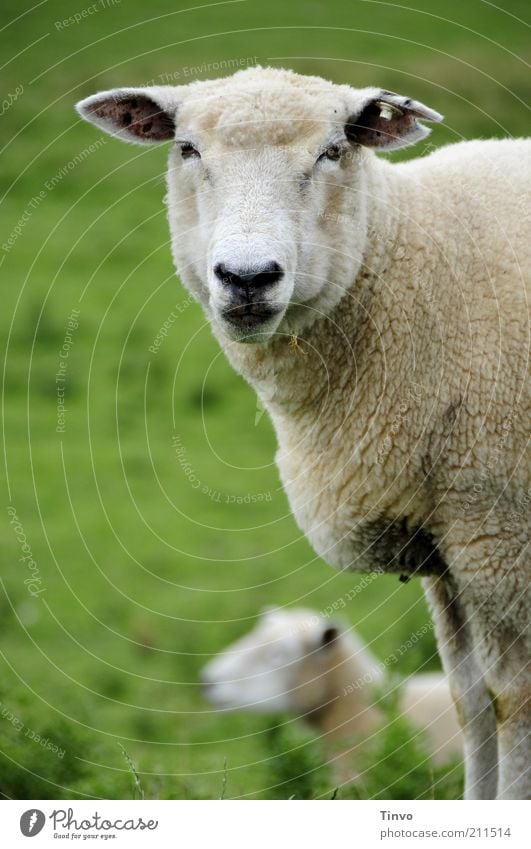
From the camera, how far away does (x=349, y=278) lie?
3.90 meters

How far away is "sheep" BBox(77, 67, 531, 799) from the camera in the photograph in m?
3.72

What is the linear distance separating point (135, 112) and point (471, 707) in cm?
268

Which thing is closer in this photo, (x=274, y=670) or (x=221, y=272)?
(x=221, y=272)

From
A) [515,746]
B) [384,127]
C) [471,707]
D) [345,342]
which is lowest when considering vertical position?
[515,746]

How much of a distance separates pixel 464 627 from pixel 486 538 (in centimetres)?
64

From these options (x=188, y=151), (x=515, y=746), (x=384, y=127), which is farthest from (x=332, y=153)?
(x=515, y=746)

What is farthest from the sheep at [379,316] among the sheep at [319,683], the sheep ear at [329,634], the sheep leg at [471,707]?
the sheep ear at [329,634]

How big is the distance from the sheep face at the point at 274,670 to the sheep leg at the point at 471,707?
3792 mm

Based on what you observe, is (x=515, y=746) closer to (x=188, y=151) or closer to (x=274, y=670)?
(x=188, y=151)

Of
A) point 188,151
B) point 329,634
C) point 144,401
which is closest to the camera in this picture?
point 188,151
